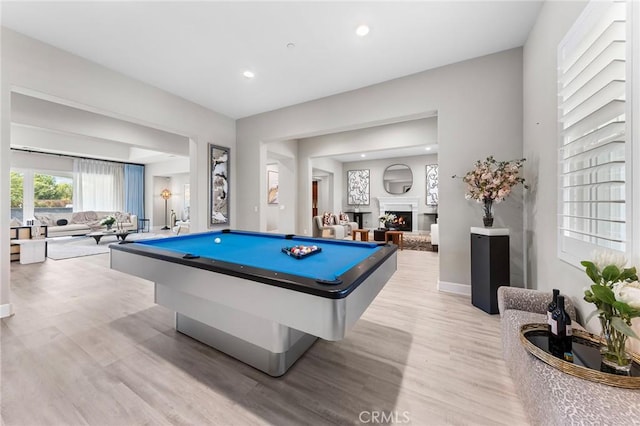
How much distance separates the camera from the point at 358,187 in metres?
9.84

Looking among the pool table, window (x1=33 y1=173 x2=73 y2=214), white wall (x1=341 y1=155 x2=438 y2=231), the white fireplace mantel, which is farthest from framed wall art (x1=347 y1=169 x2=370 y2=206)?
window (x1=33 y1=173 x2=73 y2=214)

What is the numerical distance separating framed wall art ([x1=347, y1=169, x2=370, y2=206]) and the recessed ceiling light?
719cm

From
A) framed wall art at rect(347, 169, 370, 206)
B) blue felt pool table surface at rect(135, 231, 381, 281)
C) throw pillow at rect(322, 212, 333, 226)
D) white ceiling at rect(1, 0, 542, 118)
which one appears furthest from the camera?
framed wall art at rect(347, 169, 370, 206)

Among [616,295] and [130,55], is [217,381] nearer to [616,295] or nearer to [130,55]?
[616,295]

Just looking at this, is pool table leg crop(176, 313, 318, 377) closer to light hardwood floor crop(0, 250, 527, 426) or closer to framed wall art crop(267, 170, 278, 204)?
light hardwood floor crop(0, 250, 527, 426)

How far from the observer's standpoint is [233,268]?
1361mm

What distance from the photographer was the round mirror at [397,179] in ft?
29.6

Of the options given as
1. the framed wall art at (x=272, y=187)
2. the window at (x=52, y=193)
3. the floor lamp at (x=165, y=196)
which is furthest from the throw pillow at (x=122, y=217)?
the framed wall art at (x=272, y=187)

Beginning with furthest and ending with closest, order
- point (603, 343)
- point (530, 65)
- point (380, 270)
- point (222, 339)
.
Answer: point (530, 65) < point (222, 339) < point (380, 270) < point (603, 343)

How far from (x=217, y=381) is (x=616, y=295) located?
2034mm

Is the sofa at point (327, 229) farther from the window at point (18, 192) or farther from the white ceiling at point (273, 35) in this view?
the window at point (18, 192)

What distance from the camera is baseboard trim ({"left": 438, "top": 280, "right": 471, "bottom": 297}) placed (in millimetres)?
3116

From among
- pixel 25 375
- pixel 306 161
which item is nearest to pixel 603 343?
pixel 25 375

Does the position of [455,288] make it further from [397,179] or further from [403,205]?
[397,179]
